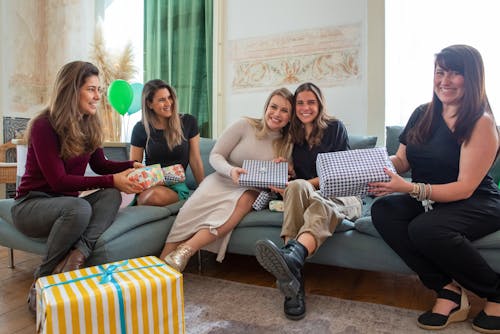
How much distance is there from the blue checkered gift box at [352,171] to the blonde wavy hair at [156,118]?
39.0 inches

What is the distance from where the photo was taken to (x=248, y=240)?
1.73m

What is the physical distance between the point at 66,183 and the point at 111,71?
251 cm

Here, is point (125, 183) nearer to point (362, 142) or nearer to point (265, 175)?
point (265, 175)

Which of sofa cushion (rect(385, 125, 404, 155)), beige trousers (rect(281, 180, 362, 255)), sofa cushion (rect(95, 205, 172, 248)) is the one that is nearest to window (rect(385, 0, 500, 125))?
sofa cushion (rect(385, 125, 404, 155))

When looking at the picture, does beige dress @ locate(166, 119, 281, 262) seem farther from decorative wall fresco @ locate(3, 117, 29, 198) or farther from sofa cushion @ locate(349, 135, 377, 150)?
decorative wall fresco @ locate(3, 117, 29, 198)

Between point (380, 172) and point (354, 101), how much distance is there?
4.98 ft

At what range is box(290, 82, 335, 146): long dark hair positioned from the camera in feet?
6.19

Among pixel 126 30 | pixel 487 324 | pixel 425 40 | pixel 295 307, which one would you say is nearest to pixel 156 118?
pixel 295 307

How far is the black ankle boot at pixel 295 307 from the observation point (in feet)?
4.47

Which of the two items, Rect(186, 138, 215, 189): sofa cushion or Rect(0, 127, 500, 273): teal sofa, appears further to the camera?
Rect(186, 138, 215, 189): sofa cushion

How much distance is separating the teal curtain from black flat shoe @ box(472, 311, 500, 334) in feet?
8.69

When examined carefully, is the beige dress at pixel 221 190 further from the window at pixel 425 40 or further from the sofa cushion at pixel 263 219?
the window at pixel 425 40

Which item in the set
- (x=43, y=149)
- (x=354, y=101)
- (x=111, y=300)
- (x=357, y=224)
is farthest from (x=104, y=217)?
(x=354, y=101)

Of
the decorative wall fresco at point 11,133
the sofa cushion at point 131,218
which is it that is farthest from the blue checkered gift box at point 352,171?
the decorative wall fresco at point 11,133
